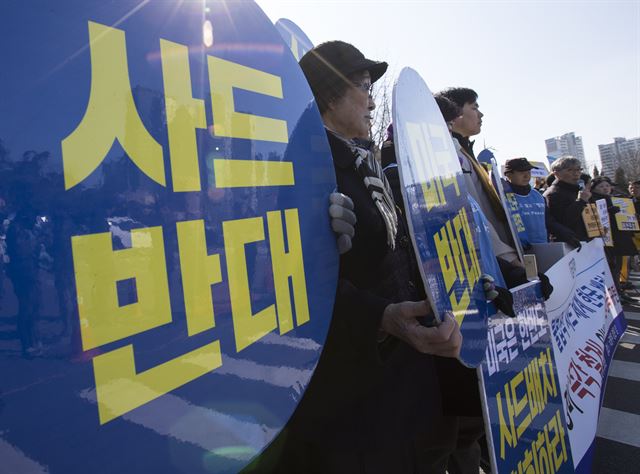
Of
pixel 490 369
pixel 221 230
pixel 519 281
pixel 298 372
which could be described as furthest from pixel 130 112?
pixel 519 281

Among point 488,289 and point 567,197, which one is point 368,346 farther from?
point 567,197

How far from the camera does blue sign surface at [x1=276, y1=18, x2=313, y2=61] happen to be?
1.96 m

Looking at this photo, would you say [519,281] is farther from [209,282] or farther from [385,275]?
[209,282]

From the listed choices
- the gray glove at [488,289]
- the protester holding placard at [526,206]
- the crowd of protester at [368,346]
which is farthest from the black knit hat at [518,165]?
the gray glove at [488,289]

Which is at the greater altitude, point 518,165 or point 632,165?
point 632,165

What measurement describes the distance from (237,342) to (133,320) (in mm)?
189

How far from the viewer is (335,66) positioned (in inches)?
53.1

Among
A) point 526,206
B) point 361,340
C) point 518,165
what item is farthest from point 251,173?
point 518,165

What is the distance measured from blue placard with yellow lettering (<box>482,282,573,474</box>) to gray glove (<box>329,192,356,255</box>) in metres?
0.70

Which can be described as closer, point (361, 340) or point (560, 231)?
point (361, 340)

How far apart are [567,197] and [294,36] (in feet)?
13.8

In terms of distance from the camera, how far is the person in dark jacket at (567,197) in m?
4.84

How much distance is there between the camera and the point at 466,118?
3.02m

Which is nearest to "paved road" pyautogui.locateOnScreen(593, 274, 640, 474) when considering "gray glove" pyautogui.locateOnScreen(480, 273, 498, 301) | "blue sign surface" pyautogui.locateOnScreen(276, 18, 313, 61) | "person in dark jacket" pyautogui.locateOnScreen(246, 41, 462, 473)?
"gray glove" pyautogui.locateOnScreen(480, 273, 498, 301)
